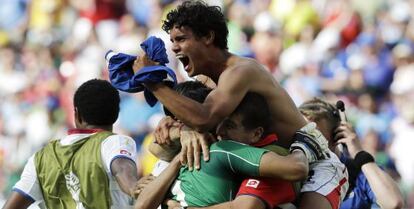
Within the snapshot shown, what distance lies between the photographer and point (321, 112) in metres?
6.98

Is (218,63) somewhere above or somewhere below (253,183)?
above

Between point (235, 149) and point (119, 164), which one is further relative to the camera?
point (119, 164)

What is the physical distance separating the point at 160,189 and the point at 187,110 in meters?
0.49

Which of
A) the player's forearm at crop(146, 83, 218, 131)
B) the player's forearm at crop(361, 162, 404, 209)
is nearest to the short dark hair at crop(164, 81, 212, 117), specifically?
the player's forearm at crop(146, 83, 218, 131)

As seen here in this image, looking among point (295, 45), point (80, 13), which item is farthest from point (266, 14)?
point (80, 13)

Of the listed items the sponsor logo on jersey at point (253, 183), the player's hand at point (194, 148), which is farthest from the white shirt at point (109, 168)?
the sponsor logo on jersey at point (253, 183)

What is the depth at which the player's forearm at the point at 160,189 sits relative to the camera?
542cm

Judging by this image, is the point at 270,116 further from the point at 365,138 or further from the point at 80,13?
the point at 80,13

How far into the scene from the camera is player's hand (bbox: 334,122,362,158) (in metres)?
7.11

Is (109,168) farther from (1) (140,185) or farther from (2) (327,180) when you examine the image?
(2) (327,180)

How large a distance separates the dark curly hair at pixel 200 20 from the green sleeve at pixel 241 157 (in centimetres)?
71

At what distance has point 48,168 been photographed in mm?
6504

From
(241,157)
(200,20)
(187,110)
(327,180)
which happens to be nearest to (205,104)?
(187,110)

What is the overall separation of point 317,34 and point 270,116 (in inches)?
303
